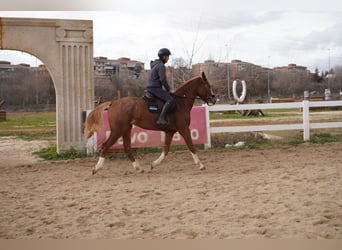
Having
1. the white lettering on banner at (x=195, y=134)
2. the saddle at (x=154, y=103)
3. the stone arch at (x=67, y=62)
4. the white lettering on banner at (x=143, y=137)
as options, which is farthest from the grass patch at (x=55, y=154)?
the white lettering on banner at (x=195, y=134)

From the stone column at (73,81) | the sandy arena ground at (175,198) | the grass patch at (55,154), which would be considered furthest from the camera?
the stone column at (73,81)

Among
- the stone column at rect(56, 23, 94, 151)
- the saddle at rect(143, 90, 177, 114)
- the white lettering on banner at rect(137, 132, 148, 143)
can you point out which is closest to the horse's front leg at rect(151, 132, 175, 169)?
the saddle at rect(143, 90, 177, 114)

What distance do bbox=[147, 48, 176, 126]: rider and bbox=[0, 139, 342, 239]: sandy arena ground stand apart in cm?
64

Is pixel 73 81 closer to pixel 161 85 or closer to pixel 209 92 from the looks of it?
pixel 161 85

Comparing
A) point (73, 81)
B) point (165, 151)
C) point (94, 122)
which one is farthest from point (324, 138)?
point (73, 81)

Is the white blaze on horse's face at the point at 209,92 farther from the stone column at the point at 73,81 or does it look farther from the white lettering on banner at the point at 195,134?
the stone column at the point at 73,81

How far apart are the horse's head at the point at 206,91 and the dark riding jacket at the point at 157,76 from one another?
42cm

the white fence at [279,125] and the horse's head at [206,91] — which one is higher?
the horse's head at [206,91]

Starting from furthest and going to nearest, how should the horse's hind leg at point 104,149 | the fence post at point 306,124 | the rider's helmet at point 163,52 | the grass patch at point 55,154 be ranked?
the fence post at point 306,124 < the grass patch at point 55,154 < the horse's hind leg at point 104,149 < the rider's helmet at point 163,52

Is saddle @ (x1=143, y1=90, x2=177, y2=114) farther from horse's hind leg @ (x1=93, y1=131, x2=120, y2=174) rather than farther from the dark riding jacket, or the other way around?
horse's hind leg @ (x1=93, y1=131, x2=120, y2=174)

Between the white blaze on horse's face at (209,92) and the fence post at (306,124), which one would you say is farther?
the fence post at (306,124)

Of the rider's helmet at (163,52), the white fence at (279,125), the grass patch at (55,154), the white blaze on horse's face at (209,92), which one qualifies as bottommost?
the grass patch at (55,154)

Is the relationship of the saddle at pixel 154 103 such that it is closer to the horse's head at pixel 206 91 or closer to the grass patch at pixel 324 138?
the horse's head at pixel 206 91

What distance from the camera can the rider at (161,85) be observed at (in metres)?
3.79
